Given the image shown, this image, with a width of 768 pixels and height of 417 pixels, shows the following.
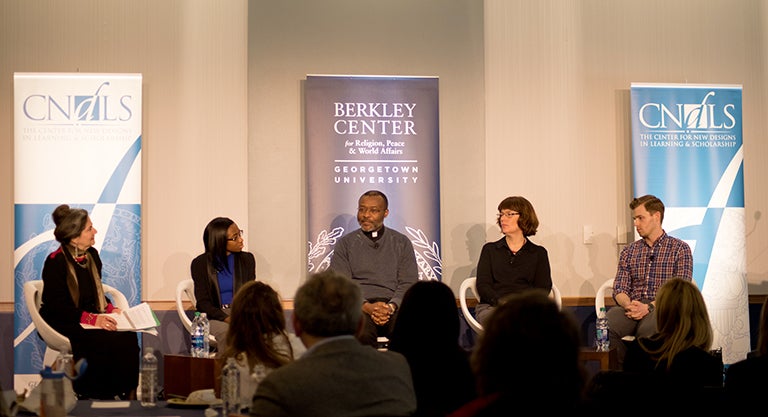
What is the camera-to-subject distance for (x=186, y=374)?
4746 mm

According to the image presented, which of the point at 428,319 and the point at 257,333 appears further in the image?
the point at 257,333

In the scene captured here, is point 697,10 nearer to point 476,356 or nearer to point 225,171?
point 225,171

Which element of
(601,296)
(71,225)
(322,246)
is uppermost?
(71,225)

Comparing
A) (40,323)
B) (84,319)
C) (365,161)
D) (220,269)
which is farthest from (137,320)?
(365,161)

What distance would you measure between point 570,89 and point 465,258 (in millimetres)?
1553

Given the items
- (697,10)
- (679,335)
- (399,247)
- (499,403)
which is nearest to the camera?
(499,403)

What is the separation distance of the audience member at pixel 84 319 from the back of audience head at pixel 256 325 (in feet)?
7.69

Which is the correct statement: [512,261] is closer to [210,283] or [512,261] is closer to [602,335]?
[602,335]

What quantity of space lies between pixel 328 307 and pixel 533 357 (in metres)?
0.81

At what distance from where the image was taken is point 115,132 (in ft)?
21.4

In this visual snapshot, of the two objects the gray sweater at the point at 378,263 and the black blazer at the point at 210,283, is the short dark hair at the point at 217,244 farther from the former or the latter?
the gray sweater at the point at 378,263

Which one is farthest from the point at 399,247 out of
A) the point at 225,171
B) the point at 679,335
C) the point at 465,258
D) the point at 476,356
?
the point at 476,356

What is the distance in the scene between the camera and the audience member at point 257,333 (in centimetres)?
347

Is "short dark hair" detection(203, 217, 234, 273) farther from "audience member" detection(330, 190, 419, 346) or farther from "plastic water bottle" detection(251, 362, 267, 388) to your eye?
"plastic water bottle" detection(251, 362, 267, 388)
